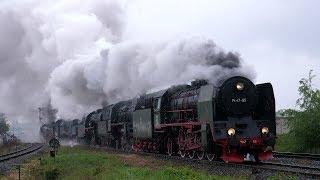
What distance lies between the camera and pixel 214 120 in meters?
20.8

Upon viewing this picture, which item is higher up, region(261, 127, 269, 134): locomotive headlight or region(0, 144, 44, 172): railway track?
region(261, 127, 269, 134): locomotive headlight

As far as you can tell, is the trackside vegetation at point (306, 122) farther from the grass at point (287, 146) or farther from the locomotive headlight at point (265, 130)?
the locomotive headlight at point (265, 130)

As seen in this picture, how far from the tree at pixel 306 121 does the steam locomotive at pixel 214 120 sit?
22.8ft

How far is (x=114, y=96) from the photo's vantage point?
44.1m

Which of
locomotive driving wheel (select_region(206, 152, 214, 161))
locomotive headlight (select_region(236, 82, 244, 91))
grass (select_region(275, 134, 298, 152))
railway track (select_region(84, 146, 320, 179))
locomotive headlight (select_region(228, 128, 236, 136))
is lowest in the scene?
railway track (select_region(84, 146, 320, 179))

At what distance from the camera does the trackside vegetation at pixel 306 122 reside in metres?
29.1

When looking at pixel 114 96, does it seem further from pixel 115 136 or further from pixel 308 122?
pixel 308 122

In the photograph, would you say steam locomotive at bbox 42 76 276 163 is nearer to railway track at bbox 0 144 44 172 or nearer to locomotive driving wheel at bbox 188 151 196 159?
locomotive driving wheel at bbox 188 151 196 159

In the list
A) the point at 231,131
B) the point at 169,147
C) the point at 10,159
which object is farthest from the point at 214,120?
the point at 10,159

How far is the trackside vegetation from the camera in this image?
29.1 m

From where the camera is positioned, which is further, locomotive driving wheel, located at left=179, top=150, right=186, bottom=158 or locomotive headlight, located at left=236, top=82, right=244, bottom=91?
locomotive driving wheel, located at left=179, top=150, right=186, bottom=158

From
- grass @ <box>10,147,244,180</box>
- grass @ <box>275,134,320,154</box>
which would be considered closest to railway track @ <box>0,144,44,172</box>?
grass @ <box>10,147,244,180</box>

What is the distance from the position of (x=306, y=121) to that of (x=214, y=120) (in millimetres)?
10247

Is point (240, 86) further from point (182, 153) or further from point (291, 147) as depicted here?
point (291, 147)
